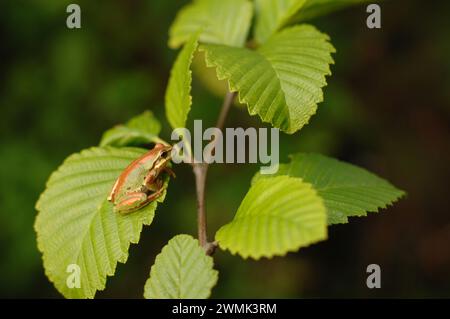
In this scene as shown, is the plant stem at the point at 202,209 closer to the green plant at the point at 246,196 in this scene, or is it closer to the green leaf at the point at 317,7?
the green plant at the point at 246,196

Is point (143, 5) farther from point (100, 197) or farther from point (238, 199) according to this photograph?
point (100, 197)

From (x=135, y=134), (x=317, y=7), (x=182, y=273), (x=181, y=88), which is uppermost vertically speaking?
(x=317, y=7)

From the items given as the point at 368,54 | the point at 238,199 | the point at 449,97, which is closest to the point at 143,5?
the point at 238,199

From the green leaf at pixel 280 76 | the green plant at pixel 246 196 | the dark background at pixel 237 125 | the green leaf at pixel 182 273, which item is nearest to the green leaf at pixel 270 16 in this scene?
the green plant at pixel 246 196

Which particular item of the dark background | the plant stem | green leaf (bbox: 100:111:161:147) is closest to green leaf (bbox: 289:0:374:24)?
the plant stem

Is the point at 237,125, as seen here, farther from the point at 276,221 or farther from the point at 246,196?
the point at 276,221

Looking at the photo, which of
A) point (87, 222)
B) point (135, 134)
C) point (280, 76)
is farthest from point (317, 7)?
point (87, 222)
